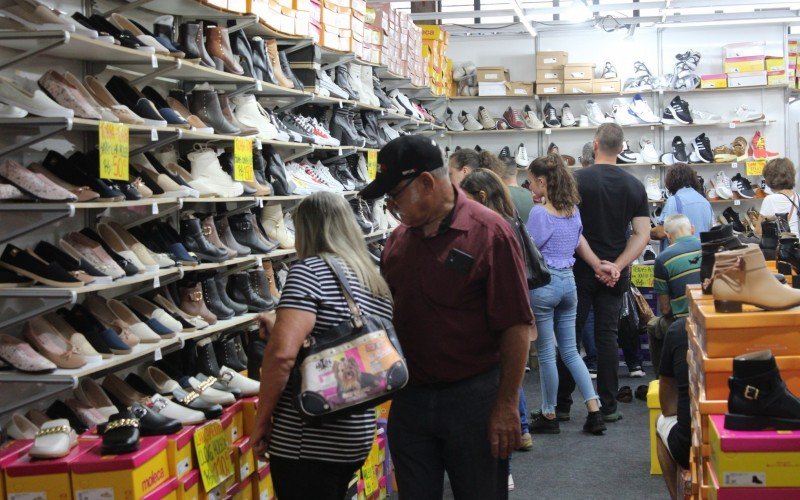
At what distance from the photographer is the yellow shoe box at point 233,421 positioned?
11.5 ft

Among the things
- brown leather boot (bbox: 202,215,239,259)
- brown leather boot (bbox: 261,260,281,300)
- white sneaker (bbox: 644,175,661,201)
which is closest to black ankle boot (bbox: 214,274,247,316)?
brown leather boot (bbox: 202,215,239,259)

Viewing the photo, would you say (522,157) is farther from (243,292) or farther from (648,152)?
(243,292)

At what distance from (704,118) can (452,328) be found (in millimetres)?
8458

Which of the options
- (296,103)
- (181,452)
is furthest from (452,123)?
(181,452)

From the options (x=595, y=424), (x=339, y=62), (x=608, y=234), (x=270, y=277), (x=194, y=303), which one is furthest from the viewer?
(x=339, y=62)

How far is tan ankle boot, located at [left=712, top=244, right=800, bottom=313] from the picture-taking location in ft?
9.33

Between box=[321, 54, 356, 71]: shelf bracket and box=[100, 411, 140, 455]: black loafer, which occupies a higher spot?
box=[321, 54, 356, 71]: shelf bracket

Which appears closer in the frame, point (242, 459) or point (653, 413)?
Answer: point (242, 459)

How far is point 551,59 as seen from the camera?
1059 centimetres

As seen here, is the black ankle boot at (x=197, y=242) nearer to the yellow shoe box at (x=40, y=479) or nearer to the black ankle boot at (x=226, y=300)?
the black ankle boot at (x=226, y=300)

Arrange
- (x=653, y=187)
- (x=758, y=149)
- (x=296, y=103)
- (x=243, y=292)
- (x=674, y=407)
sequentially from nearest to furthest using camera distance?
(x=674, y=407)
(x=243, y=292)
(x=296, y=103)
(x=758, y=149)
(x=653, y=187)

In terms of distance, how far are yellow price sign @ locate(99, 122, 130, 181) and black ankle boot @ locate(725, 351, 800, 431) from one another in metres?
2.12

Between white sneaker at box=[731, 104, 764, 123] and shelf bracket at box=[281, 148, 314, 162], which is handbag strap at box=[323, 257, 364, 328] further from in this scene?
white sneaker at box=[731, 104, 764, 123]

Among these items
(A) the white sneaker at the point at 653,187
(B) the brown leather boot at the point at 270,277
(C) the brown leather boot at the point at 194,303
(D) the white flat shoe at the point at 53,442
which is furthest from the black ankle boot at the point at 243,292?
(A) the white sneaker at the point at 653,187
